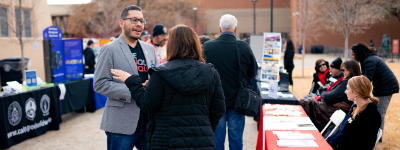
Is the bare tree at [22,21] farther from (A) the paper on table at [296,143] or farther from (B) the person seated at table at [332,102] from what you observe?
(A) the paper on table at [296,143]

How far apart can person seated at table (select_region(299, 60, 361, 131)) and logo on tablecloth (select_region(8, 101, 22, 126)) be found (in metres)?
4.54

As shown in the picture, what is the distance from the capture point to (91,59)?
1034 cm

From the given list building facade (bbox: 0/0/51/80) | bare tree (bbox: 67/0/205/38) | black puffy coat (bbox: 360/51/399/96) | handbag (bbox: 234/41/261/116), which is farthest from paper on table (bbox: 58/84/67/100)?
bare tree (bbox: 67/0/205/38)

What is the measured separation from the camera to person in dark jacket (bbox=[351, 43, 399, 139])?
4.54 m

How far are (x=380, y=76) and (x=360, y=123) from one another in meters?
2.09

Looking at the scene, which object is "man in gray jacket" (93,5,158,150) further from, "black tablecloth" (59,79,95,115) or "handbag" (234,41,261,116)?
"black tablecloth" (59,79,95,115)

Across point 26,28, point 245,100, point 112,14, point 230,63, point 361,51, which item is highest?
point 112,14

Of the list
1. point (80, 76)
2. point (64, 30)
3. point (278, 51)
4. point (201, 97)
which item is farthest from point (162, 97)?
point (64, 30)

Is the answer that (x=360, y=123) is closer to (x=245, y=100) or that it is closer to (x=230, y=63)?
(x=245, y=100)

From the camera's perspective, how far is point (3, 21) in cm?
1248

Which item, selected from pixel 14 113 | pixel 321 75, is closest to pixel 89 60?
pixel 14 113

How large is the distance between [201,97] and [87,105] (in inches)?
239

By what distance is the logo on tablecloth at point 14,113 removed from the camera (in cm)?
482

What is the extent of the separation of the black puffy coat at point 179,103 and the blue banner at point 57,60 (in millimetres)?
5164
